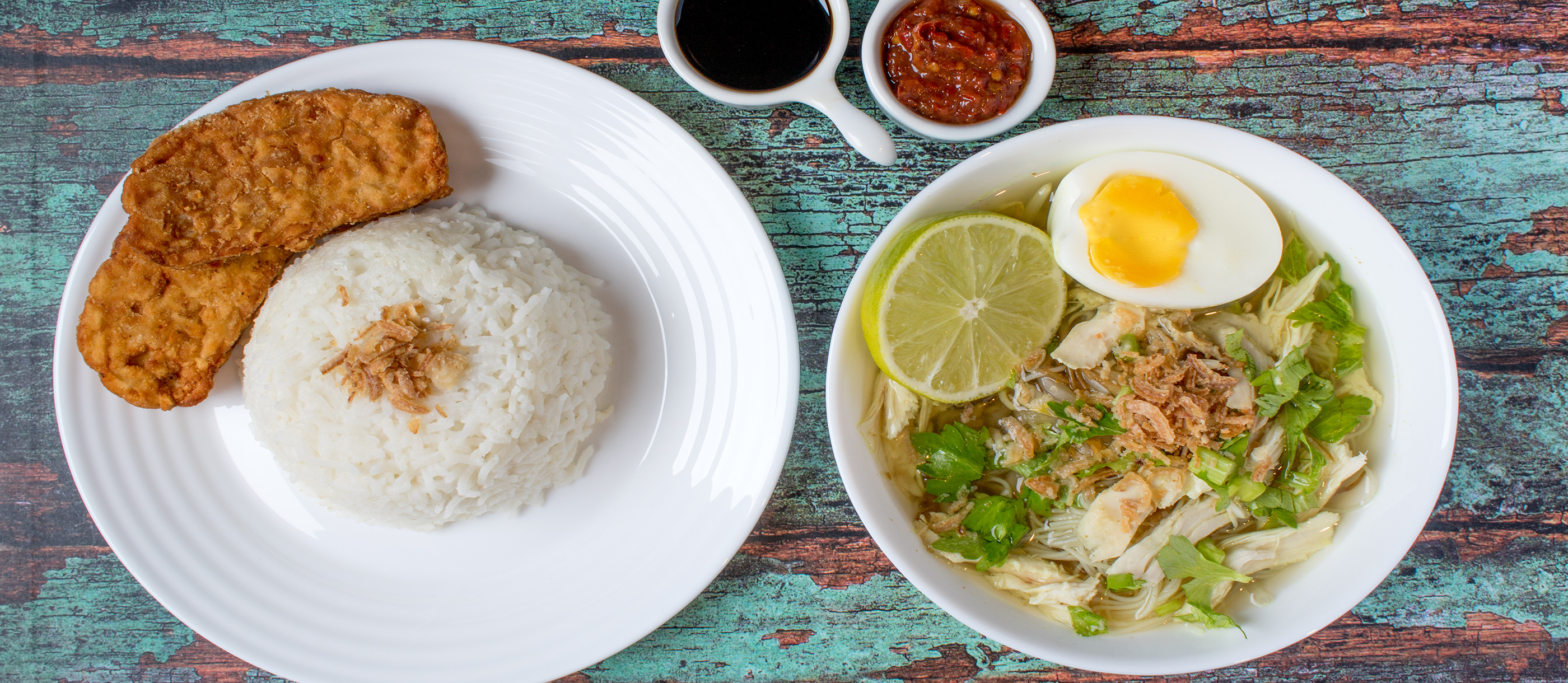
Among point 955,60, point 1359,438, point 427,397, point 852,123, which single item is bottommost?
point 427,397

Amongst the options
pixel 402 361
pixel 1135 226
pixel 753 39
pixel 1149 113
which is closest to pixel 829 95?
pixel 753 39

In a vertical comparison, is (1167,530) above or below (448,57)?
below

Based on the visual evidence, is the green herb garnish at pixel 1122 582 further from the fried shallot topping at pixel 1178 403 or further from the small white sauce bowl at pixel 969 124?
the small white sauce bowl at pixel 969 124

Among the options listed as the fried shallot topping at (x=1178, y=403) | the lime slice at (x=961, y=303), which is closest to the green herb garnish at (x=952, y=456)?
the lime slice at (x=961, y=303)

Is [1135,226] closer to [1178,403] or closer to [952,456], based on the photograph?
[1178,403]

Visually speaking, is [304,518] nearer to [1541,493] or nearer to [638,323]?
[638,323]

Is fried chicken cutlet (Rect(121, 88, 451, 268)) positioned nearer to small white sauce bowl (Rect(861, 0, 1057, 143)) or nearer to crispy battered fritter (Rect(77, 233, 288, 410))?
crispy battered fritter (Rect(77, 233, 288, 410))

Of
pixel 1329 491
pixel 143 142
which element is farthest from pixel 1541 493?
pixel 143 142
